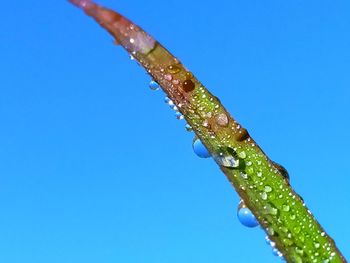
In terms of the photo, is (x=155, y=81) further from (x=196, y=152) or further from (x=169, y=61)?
(x=196, y=152)

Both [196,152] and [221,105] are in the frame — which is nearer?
[221,105]

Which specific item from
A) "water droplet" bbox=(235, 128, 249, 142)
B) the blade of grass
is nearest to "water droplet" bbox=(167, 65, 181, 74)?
the blade of grass

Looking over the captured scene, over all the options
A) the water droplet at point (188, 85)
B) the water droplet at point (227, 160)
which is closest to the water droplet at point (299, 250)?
the water droplet at point (227, 160)

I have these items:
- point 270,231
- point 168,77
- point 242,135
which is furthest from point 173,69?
point 270,231

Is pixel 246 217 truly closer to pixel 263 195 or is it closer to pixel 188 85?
pixel 263 195

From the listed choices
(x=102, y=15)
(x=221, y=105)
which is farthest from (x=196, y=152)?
(x=102, y=15)

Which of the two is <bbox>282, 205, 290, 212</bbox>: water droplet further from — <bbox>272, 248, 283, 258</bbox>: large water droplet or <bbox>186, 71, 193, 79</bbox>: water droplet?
<bbox>186, 71, 193, 79</bbox>: water droplet

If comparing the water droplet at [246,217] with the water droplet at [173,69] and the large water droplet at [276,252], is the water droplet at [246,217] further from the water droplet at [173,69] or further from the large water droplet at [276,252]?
the water droplet at [173,69]
